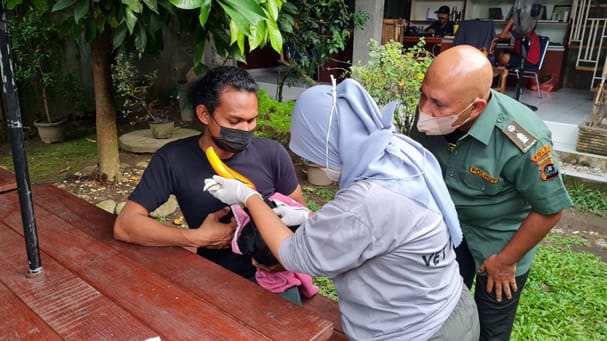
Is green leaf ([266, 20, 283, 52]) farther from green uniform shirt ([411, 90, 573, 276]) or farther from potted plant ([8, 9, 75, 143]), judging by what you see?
potted plant ([8, 9, 75, 143])

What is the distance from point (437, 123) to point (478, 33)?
578cm

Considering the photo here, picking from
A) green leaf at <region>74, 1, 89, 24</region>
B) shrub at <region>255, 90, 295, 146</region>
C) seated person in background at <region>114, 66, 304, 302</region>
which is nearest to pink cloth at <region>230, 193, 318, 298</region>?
seated person in background at <region>114, 66, 304, 302</region>

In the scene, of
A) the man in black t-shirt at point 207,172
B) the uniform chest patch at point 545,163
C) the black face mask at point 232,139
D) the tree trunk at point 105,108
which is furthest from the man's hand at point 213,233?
the tree trunk at point 105,108

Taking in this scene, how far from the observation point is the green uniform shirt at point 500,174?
5.87 feet

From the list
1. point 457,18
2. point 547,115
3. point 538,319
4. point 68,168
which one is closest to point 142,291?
point 538,319

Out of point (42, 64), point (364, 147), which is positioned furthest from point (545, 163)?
point (42, 64)

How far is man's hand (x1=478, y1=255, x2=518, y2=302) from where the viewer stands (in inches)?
77.4

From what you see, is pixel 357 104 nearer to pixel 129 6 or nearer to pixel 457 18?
pixel 129 6

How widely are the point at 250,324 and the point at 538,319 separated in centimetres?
229

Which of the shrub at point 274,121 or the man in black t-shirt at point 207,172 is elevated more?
the man in black t-shirt at point 207,172

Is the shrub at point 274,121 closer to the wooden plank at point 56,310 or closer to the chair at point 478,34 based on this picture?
the chair at point 478,34

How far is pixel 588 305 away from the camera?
3088mm

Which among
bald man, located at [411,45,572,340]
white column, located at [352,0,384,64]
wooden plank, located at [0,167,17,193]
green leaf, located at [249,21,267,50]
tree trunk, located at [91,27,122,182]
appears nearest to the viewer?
green leaf, located at [249,21,267,50]

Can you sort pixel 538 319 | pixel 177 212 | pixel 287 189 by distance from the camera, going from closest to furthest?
pixel 287 189
pixel 538 319
pixel 177 212
